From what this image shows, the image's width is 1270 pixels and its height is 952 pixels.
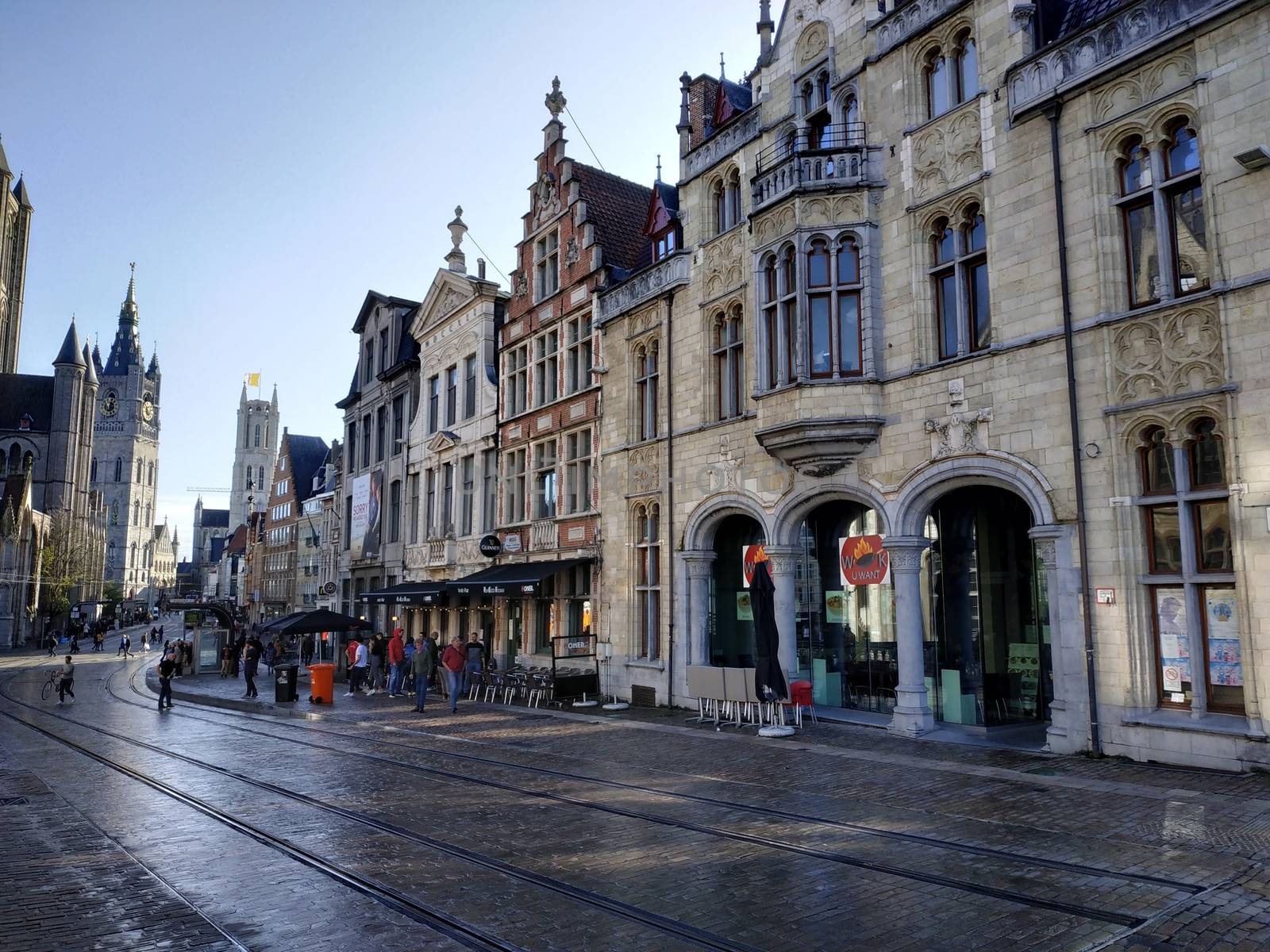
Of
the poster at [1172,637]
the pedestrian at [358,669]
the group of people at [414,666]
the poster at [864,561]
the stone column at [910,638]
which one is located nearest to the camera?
the poster at [1172,637]

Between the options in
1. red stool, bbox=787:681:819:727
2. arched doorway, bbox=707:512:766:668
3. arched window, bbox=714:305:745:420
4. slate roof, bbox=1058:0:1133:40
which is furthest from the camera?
arched doorway, bbox=707:512:766:668

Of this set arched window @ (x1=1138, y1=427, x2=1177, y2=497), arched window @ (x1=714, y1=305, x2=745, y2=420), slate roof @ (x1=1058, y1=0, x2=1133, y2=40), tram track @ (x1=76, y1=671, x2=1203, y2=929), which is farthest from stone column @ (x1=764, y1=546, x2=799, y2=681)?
slate roof @ (x1=1058, y1=0, x2=1133, y2=40)

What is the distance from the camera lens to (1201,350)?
12227mm

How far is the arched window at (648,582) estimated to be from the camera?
22.5 meters

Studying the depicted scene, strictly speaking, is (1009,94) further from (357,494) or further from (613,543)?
(357,494)

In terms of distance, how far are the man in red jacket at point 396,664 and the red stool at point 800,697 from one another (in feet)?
44.8

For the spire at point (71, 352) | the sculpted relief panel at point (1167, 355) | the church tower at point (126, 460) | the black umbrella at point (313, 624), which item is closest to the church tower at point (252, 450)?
the church tower at point (126, 460)

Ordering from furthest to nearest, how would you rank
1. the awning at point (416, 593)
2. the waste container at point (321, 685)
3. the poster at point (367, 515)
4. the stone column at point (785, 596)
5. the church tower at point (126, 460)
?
the church tower at point (126, 460)
the poster at point (367, 515)
the awning at point (416, 593)
the waste container at point (321, 685)
the stone column at point (785, 596)

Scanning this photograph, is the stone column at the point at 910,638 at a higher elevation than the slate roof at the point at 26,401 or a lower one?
lower

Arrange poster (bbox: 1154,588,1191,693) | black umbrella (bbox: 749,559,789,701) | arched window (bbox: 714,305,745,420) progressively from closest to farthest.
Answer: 1. poster (bbox: 1154,588,1191,693)
2. black umbrella (bbox: 749,559,789,701)
3. arched window (bbox: 714,305,745,420)

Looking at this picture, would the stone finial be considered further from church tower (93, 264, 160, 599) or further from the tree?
church tower (93, 264, 160, 599)

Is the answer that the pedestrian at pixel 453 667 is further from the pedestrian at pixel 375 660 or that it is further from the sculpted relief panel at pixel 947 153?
the sculpted relief panel at pixel 947 153

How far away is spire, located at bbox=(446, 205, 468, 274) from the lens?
35844 mm

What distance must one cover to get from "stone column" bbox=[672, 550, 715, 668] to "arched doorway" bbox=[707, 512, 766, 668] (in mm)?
409
